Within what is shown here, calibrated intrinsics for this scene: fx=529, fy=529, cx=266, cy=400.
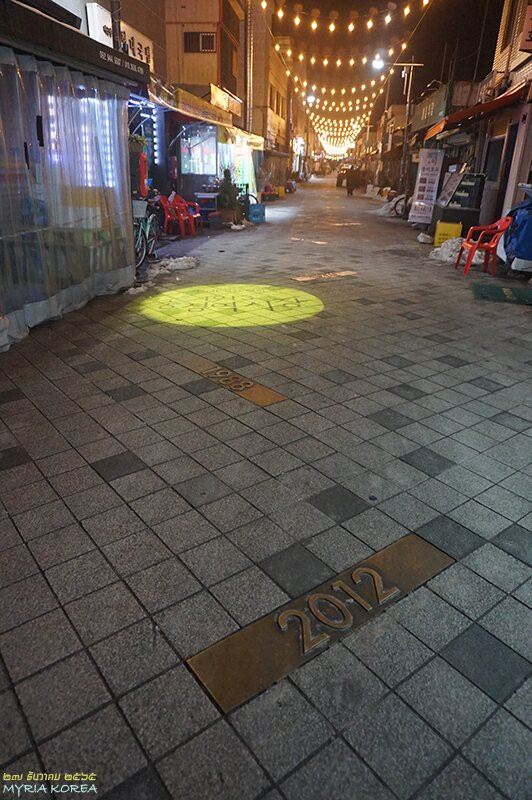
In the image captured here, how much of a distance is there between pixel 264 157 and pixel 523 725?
139 ft

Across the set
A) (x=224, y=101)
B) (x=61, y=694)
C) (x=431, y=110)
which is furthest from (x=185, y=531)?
(x=431, y=110)

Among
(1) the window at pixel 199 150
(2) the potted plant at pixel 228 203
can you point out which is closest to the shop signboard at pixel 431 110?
(1) the window at pixel 199 150

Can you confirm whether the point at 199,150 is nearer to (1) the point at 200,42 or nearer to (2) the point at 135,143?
(2) the point at 135,143

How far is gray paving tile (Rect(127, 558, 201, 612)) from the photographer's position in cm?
280

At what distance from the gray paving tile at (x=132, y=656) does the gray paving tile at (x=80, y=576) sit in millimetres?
385

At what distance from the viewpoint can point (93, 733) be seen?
6.98ft

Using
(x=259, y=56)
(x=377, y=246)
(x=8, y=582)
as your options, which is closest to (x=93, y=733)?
(x=8, y=582)

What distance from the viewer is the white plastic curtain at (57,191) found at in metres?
6.25

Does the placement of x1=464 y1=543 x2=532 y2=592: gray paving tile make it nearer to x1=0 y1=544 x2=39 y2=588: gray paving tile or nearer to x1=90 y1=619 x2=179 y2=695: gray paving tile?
x1=90 y1=619 x2=179 y2=695: gray paving tile

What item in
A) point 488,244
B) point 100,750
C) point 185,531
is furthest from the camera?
point 488,244

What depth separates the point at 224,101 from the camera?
84.1ft

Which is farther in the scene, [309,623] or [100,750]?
[309,623]

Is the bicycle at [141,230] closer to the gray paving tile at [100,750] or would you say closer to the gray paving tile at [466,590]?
the gray paving tile at [466,590]

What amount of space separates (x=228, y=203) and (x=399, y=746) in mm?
20200
